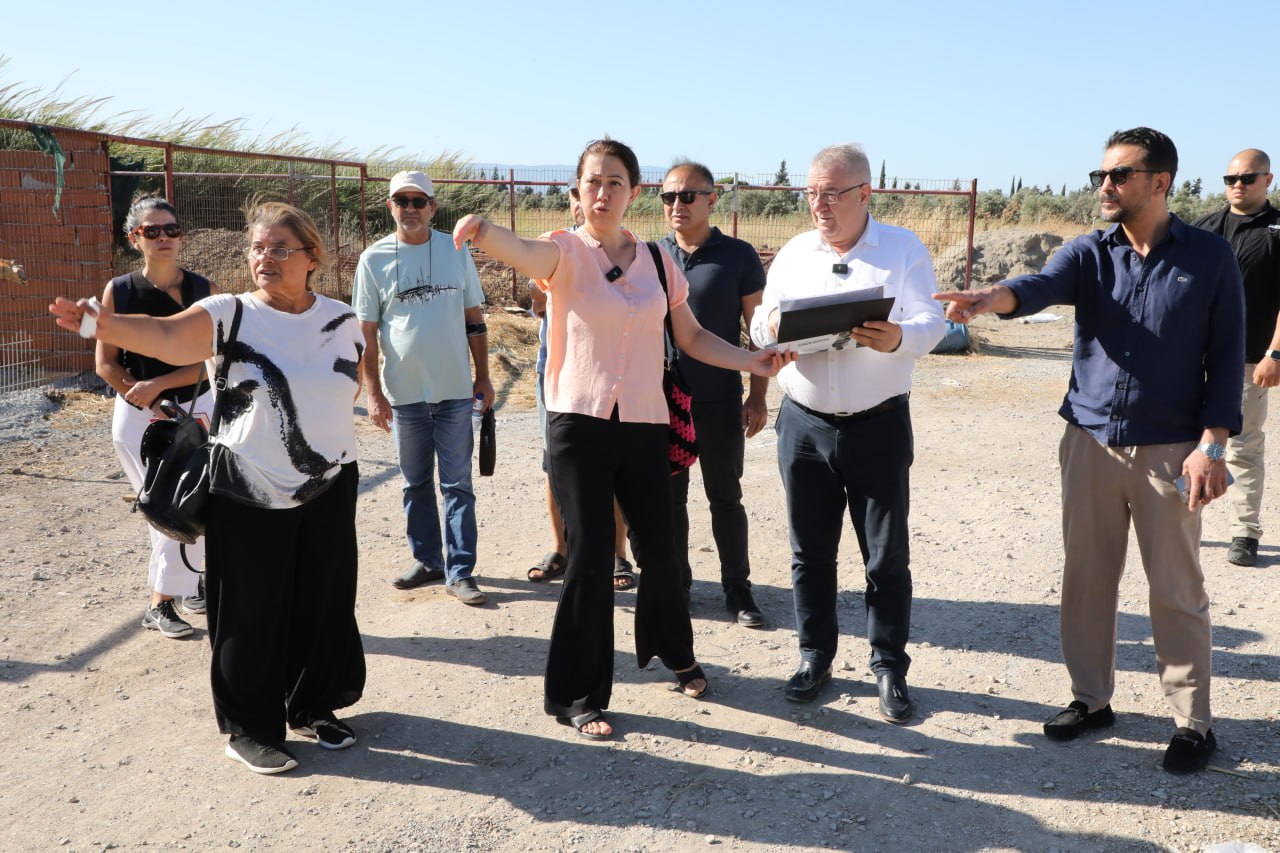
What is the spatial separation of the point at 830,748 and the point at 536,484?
165 inches

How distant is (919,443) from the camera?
9.28 meters

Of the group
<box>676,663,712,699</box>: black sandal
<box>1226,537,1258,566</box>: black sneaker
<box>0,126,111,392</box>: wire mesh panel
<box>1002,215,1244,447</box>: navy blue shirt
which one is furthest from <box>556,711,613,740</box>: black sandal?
<box>0,126,111,392</box>: wire mesh panel

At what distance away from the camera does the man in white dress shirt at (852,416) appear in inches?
156

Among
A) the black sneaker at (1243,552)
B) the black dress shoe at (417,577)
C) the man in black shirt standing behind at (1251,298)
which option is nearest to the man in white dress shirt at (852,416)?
the black dress shoe at (417,577)

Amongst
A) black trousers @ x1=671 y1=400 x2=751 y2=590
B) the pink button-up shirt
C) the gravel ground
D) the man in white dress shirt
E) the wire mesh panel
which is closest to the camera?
the gravel ground

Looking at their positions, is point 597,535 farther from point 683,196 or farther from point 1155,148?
point 1155,148

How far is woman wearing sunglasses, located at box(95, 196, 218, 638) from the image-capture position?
4746 millimetres

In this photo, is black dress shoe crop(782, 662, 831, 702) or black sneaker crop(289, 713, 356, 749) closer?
black sneaker crop(289, 713, 356, 749)

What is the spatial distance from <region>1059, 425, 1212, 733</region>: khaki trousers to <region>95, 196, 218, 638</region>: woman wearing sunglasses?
3660 mm

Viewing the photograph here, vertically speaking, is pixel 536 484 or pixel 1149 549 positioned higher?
pixel 1149 549

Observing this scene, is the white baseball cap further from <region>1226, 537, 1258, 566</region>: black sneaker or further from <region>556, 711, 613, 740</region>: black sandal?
<region>1226, 537, 1258, 566</region>: black sneaker

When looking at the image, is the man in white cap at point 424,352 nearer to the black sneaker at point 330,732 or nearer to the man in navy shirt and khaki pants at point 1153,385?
the black sneaker at point 330,732

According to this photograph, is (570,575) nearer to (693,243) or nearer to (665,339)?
(665,339)

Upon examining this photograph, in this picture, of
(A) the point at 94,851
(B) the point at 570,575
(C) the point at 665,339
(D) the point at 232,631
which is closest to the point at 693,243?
(C) the point at 665,339
